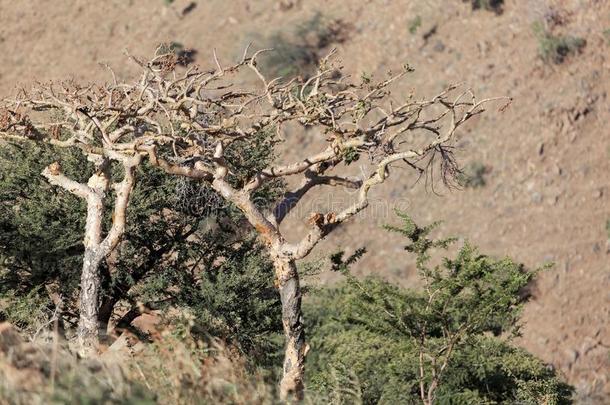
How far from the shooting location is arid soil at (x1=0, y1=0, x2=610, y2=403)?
30656 millimetres

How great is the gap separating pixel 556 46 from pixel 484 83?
3.20 meters

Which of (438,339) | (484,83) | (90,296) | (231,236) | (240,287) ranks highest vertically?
(484,83)

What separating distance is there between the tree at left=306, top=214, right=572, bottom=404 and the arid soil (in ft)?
31.6

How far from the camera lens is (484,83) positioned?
36188mm

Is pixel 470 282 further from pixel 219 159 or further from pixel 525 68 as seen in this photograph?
pixel 525 68

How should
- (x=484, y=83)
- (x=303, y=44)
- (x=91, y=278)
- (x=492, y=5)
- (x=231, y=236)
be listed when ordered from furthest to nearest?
(x=303, y=44)
(x=492, y=5)
(x=484, y=83)
(x=231, y=236)
(x=91, y=278)

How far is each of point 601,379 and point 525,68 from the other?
13.8 m

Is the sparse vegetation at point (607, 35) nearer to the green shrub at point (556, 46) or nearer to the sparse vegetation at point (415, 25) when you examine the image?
the green shrub at point (556, 46)

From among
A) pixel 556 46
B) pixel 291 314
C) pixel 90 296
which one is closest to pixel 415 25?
pixel 556 46

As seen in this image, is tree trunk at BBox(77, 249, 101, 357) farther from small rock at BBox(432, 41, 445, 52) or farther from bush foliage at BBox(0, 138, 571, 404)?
small rock at BBox(432, 41, 445, 52)

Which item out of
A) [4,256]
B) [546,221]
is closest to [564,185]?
[546,221]

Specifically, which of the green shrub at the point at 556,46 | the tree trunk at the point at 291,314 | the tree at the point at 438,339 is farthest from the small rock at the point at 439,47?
the tree trunk at the point at 291,314

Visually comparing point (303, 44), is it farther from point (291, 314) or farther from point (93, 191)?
point (291, 314)

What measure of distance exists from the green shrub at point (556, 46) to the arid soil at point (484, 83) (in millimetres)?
229
